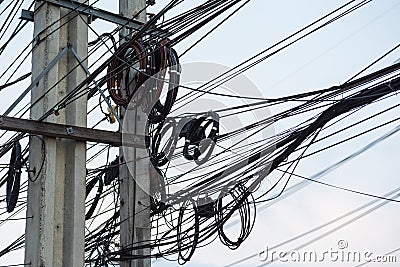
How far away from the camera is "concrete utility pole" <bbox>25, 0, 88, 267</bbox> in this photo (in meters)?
7.79

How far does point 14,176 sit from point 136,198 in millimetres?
1342

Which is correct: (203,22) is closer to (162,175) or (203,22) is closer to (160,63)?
(160,63)

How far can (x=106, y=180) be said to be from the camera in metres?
9.55

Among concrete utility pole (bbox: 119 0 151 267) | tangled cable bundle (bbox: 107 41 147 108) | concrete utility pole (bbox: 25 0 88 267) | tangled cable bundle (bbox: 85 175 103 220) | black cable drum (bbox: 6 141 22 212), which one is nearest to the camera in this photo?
concrete utility pole (bbox: 25 0 88 267)

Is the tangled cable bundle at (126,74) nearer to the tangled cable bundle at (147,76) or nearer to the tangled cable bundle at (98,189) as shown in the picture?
→ the tangled cable bundle at (147,76)

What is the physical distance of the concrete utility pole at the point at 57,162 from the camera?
7.79m

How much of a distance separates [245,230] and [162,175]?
1030 mm

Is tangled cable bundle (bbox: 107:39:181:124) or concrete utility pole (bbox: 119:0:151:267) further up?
tangled cable bundle (bbox: 107:39:181:124)

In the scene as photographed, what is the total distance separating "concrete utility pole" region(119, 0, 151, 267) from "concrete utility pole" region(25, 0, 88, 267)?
437mm

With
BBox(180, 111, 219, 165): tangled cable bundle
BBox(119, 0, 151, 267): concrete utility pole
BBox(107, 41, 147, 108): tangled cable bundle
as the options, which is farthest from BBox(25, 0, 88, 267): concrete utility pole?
BBox(180, 111, 219, 165): tangled cable bundle

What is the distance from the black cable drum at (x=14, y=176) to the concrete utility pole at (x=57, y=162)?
454 millimetres

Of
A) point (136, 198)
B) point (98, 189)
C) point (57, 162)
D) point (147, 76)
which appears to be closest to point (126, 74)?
point (147, 76)

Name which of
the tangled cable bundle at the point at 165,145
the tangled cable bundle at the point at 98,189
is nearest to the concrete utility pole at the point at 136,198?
the tangled cable bundle at the point at 165,145

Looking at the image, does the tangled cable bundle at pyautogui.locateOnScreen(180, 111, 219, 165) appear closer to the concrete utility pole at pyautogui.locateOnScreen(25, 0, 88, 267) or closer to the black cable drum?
the concrete utility pole at pyautogui.locateOnScreen(25, 0, 88, 267)
